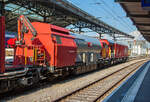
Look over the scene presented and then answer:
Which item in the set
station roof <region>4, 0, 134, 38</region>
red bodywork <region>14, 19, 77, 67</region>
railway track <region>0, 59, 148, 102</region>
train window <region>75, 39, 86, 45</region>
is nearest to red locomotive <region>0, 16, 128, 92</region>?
red bodywork <region>14, 19, 77, 67</region>

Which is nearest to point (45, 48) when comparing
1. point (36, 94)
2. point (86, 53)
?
point (36, 94)

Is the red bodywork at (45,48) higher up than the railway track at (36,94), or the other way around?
the red bodywork at (45,48)

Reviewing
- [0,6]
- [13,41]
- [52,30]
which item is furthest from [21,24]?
[0,6]

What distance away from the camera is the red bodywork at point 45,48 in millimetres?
11172

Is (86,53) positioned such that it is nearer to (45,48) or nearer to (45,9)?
(45,9)

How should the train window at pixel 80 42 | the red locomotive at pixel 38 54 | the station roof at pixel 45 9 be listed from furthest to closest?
the station roof at pixel 45 9
the train window at pixel 80 42
the red locomotive at pixel 38 54

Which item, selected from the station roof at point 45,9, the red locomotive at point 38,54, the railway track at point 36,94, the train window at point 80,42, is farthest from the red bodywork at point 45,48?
the station roof at point 45,9

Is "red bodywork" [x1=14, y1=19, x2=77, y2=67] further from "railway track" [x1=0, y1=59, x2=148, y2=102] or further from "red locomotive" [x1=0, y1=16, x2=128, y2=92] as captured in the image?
"railway track" [x1=0, y1=59, x2=148, y2=102]

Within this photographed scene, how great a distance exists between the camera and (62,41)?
13.1 metres

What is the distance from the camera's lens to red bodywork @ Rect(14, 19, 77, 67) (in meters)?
11.2

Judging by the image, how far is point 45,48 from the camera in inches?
477

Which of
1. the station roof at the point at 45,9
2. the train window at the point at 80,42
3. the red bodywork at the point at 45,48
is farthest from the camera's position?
the station roof at the point at 45,9

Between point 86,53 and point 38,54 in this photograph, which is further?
point 86,53

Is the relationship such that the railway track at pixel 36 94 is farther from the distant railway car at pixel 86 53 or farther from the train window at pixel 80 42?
the train window at pixel 80 42
